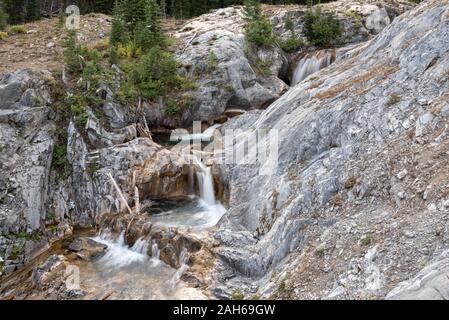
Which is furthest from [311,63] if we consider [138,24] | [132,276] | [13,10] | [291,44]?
[13,10]

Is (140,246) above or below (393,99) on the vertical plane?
below

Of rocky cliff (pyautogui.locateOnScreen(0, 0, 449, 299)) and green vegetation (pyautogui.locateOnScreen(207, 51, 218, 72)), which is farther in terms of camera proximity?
green vegetation (pyautogui.locateOnScreen(207, 51, 218, 72))

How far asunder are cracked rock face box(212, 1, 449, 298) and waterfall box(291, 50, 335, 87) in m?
10.2

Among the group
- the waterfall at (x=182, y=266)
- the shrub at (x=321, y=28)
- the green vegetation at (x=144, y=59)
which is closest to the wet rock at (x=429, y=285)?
the waterfall at (x=182, y=266)

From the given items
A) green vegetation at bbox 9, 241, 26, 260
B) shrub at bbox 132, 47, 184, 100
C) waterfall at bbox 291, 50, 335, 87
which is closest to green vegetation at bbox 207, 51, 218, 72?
shrub at bbox 132, 47, 184, 100

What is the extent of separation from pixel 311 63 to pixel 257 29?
5004 millimetres

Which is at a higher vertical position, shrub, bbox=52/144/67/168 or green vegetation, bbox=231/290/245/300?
shrub, bbox=52/144/67/168

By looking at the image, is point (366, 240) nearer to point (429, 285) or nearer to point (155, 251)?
point (429, 285)

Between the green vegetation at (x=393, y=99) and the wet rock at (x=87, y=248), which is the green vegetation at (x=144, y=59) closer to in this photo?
the wet rock at (x=87, y=248)

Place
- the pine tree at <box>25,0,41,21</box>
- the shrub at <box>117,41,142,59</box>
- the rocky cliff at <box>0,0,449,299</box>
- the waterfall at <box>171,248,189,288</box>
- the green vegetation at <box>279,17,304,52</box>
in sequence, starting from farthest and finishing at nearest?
the pine tree at <box>25,0,41,21</box> < the green vegetation at <box>279,17,304,52</box> < the shrub at <box>117,41,142,59</box> < the waterfall at <box>171,248,189,288</box> < the rocky cliff at <box>0,0,449,299</box>

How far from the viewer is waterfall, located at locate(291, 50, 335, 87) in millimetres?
29594

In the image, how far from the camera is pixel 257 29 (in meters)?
30.9

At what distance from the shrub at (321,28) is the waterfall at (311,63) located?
2.36 metres

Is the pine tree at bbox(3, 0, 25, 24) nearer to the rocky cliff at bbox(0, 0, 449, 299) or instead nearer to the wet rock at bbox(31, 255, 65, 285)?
the rocky cliff at bbox(0, 0, 449, 299)
